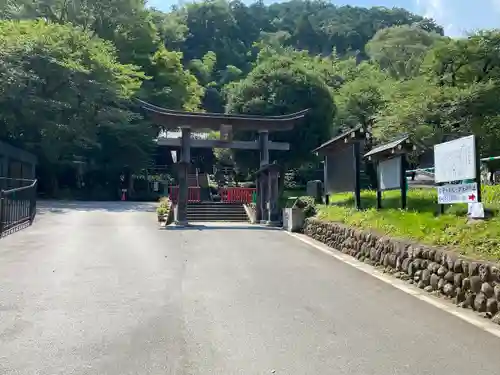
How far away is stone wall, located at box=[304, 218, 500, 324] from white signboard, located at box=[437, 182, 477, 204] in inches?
44.7

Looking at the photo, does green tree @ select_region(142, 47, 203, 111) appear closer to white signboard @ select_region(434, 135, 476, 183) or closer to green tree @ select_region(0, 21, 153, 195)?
green tree @ select_region(0, 21, 153, 195)

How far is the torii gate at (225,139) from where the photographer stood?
21.0 meters

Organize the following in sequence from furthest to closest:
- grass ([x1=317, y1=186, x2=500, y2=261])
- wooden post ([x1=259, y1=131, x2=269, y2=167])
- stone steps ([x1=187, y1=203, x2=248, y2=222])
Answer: wooden post ([x1=259, y1=131, x2=269, y2=167]) → stone steps ([x1=187, y1=203, x2=248, y2=222]) → grass ([x1=317, y1=186, x2=500, y2=261])

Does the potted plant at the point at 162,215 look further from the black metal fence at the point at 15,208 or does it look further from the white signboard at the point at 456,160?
the white signboard at the point at 456,160

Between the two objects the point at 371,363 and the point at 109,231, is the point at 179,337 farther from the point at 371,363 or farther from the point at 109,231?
the point at 109,231

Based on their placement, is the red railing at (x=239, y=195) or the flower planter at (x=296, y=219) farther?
the red railing at (x=239, y=195)

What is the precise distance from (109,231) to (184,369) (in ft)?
41.8

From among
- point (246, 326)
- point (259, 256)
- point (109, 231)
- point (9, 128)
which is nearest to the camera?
point (246, 326)

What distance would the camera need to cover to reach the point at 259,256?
1157 cm

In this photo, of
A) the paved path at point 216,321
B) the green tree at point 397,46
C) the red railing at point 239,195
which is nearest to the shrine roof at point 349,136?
the paved path at point 216,321

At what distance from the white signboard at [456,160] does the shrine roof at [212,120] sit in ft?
48.7

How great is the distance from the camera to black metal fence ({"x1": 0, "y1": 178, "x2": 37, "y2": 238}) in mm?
14398

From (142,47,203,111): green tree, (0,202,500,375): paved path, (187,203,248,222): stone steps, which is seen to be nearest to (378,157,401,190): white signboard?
(0,202,500,375): paved path

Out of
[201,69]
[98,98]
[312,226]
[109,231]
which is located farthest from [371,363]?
[201,69]
